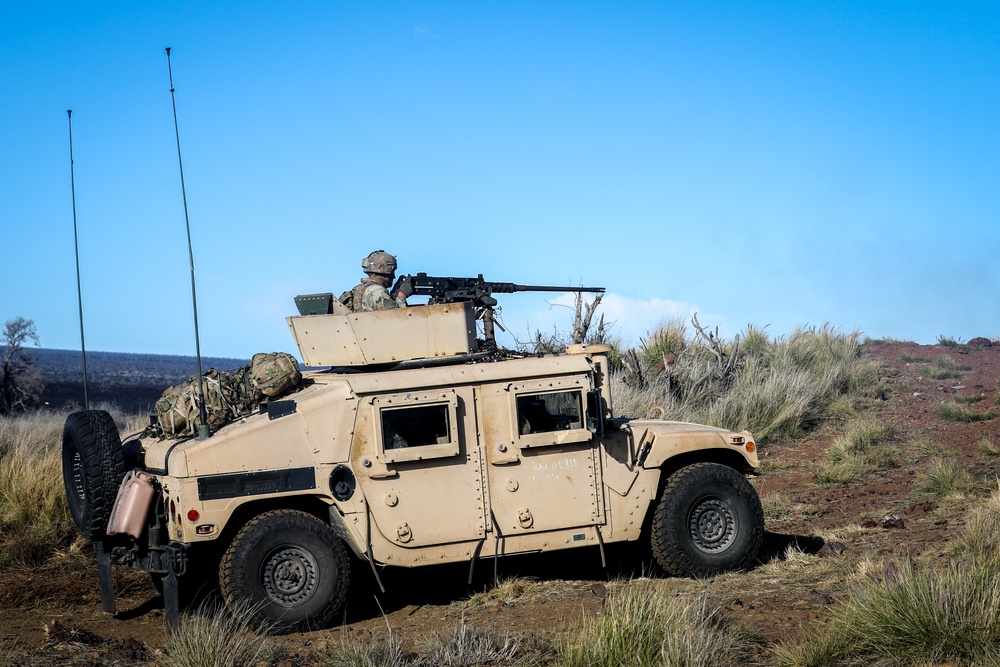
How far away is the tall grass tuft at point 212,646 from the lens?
6.36 meters

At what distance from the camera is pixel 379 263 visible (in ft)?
31.2

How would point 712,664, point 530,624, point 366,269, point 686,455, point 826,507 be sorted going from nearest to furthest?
point 712,664 → point 530,624 → point 686,455 → point 366,269 → point 826,507

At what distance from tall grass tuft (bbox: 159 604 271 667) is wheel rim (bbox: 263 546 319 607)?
0.66 metres

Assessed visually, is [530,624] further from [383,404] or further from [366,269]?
[366,269]

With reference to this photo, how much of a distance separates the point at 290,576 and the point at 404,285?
318 cm

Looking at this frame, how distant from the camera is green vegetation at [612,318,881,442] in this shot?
1712cm

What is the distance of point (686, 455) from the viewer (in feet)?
29.2

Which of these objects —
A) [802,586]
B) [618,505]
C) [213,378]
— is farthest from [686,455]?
[213,378]

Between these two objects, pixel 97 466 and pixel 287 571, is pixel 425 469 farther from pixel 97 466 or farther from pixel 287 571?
pixel 97 466

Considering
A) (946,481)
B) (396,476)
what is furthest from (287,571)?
(946,481)

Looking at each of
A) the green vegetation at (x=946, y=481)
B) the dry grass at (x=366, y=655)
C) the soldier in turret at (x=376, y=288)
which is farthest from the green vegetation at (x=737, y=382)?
the dry grass at (x=366, y=655)

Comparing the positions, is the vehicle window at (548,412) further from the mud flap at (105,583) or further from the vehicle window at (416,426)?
the mud flap at (105,583)

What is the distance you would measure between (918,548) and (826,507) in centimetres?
282

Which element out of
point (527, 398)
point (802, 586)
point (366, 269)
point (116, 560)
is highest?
point (366, 269)
